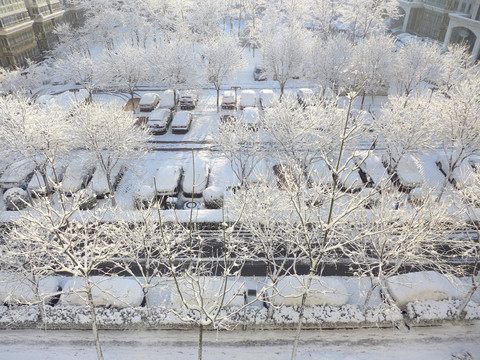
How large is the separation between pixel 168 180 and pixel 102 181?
454 centimetres

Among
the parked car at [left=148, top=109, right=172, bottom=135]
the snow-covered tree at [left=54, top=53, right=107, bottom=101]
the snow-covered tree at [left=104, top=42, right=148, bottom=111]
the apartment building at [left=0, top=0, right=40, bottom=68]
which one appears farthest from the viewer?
the apartment building at [left=0, top=0, right=40, bottom=68]

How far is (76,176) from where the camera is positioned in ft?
75.6

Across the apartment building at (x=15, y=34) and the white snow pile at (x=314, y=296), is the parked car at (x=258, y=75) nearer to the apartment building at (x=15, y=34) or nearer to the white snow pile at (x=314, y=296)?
the apartment building at (x=15, y=34)

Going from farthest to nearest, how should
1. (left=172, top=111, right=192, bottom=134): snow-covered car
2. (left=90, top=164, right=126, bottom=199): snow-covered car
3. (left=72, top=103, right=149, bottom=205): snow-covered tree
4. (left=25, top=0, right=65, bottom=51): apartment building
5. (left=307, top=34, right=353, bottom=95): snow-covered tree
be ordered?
(left=25, top=0, right=65, bottom=51): apartment building < (left=307, top=34, right=353, bottom=95): snow-covered tree < (left=172, top=111, right=192, bottom=134): snow-covered car < (left=90, top=164, right=126, bottom=199): snow-covered car < (left=72, top=103, right=149, bottom=205): snow-covered tree

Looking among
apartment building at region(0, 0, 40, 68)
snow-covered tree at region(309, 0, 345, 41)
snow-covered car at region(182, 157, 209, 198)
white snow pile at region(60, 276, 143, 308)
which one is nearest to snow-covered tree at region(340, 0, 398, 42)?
snow-covered tree at region(309, 0, 345, 41)

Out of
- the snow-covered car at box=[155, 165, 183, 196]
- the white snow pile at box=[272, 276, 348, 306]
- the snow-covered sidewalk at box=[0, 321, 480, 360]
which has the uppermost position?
the snow-covered car at box=[155, 165, 183, 196]

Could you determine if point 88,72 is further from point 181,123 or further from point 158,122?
point 181,123

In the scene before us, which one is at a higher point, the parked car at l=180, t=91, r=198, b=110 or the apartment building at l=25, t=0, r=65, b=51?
the apartment building at l=25, t=0, r=65, b=51

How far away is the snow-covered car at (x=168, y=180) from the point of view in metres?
22.3

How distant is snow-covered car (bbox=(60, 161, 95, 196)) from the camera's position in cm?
2248

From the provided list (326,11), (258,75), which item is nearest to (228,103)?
(258,75)

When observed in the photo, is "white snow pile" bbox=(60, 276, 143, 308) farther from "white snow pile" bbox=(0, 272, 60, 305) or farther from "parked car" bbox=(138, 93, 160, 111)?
"parked car" bbox=(138, 93, 160, 111)

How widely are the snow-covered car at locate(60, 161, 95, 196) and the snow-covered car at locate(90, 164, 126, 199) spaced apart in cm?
56

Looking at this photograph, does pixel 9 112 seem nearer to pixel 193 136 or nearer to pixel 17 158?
pixel 17 158
